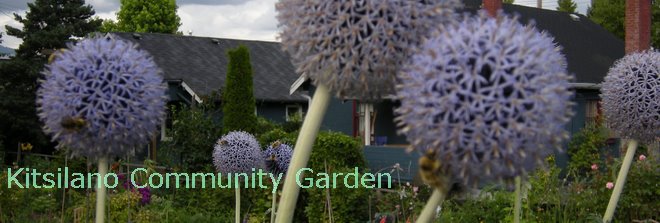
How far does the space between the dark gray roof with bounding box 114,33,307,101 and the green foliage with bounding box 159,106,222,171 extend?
20.6ft

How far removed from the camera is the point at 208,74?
84.2ft

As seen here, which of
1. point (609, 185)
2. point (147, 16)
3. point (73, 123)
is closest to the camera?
point (73, 123)

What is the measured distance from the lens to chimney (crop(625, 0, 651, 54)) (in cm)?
2047

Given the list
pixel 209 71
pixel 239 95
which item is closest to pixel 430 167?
pixel 239 95

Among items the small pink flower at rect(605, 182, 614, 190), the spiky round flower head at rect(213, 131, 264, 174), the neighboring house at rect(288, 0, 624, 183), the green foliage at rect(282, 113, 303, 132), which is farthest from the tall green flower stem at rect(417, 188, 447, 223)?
the green foliage at rect(282, 113, 303, 132)

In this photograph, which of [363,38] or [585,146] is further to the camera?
[585,146]

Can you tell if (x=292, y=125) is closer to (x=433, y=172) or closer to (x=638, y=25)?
(x=638, y=25)

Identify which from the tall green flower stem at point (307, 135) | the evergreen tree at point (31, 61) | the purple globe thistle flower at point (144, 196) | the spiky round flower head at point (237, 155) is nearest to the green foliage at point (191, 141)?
the evergreen tree at point (31, 61)

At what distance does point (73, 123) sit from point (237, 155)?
11.1 feet

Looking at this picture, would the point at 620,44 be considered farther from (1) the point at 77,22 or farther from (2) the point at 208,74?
(1) the point at 77,22

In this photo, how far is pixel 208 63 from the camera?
26.9 metres

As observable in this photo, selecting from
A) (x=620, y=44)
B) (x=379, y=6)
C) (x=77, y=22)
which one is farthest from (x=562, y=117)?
(x=620, y=44)

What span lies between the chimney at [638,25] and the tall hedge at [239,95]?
444 inches

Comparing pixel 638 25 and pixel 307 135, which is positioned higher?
pixel 638 25
